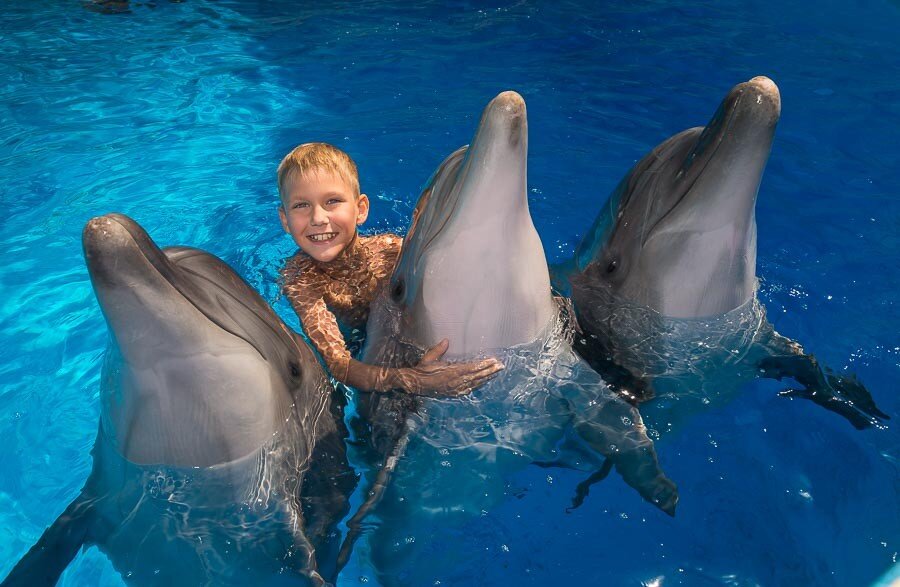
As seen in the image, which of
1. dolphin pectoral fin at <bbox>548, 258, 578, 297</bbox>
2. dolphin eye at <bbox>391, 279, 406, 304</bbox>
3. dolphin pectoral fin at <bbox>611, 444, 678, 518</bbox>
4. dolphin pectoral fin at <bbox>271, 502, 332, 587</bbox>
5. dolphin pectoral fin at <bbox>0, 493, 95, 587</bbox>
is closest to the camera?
dolphin pectoral fin at <bbox>0, 493, 95, 587</bbox>

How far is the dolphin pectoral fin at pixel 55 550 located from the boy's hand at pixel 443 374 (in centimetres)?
147

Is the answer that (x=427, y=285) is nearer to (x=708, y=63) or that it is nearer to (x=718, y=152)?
(x=718, y=152)

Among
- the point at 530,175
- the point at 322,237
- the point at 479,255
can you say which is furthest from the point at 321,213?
the point at 530,175

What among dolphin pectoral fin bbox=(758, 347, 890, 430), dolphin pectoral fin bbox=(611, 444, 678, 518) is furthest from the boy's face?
dolphin pectoral fin bbox=(758, 347, 890, 430)

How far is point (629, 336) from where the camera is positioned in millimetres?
3998

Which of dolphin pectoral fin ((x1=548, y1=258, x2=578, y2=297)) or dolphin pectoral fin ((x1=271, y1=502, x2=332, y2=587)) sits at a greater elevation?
dolphin pectoral fin ((x1=548, y1=258, x2=578, y2=297))

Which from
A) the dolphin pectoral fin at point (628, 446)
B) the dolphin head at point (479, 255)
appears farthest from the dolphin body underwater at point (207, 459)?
the dolphin pectoral fin at point (628, 446)

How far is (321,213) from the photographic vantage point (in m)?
4.48

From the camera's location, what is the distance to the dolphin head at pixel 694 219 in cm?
328

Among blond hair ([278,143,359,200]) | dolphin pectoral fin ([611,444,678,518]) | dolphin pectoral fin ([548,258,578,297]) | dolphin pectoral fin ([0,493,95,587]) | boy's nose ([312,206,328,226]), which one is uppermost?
blond hair ([278,143,359,200])

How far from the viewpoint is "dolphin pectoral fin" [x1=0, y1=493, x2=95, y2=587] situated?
119 inches

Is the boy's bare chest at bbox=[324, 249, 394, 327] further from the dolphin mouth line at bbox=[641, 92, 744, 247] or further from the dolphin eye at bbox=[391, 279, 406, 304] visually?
the dolphin mouth line at bbox=[641, 92, 744, 247]

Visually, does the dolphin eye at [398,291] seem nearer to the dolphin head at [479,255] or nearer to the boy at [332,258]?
the dolphin head at [479,255]

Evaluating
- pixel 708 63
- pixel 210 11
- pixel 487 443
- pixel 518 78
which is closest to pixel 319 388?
pixel 487 443
